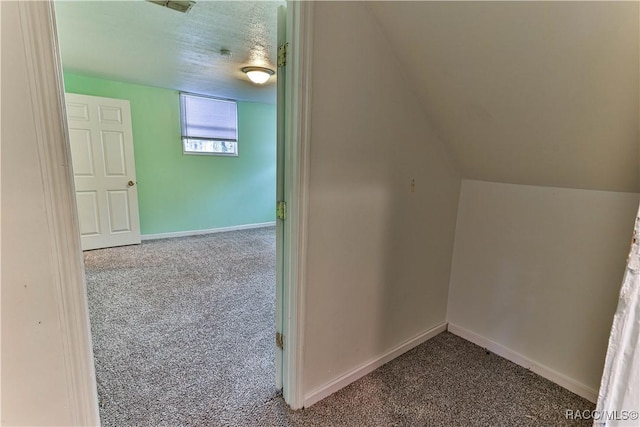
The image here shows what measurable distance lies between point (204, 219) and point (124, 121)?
6.03 feet

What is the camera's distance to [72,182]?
962 millimetres

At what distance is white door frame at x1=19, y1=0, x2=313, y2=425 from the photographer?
0.85 meters

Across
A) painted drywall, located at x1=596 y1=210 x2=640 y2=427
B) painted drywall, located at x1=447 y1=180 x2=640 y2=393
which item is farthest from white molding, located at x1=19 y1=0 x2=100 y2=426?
painted drywall, located at x1=447 y1=180 x2=640 y2=393

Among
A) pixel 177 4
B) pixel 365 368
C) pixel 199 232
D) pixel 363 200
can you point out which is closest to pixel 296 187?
pixel 363 200

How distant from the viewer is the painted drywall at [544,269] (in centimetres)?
166

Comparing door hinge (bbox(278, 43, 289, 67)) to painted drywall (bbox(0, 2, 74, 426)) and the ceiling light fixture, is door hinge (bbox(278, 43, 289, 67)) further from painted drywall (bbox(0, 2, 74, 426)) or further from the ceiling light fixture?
the ceiling light fixture

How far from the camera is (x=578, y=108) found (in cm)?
132

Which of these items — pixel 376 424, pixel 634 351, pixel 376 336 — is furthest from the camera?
pixel 376 336

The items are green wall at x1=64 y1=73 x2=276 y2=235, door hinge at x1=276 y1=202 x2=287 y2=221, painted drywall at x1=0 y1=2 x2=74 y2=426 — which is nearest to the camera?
painted drywall at x1=0 y1=2 x2=74 y2=426

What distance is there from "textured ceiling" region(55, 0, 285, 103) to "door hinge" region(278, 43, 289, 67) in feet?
2.95

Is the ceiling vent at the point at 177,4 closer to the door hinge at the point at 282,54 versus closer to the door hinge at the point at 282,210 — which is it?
the door hinge at the point at 282,54

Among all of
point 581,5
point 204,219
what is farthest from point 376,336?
point 204,219

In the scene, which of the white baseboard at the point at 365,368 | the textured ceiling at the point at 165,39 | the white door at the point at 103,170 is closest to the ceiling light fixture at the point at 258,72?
the textured ceiling at the point at 165,39

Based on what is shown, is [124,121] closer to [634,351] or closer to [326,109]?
[326,109]
